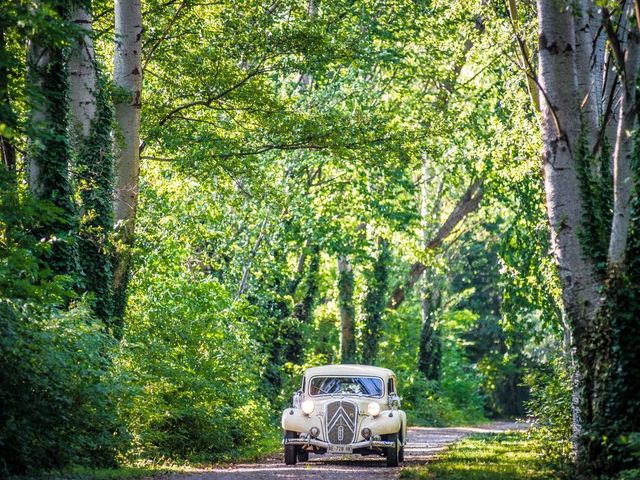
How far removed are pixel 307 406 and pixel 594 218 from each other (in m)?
8.07

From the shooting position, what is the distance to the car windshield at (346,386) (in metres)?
18.8

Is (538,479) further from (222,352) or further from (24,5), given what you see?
(222,352)

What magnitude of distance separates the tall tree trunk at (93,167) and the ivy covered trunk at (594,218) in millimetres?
8928

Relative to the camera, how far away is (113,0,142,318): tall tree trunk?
19359 millimetres

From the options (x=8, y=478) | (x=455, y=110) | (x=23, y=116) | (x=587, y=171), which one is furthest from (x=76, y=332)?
(x=455, y=110)

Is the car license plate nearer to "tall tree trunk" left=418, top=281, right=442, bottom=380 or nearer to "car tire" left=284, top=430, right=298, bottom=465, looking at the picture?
Result: "car tire" left=284, top=430, right=298, bottom=465

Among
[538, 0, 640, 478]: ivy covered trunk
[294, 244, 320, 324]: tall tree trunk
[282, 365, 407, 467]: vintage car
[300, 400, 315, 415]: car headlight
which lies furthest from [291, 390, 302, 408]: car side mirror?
[294, 244, 320, 324]: tall tree trunk

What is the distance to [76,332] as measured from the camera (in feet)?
41.4

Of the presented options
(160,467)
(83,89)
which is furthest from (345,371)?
(83,89)

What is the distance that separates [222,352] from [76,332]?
857 cm

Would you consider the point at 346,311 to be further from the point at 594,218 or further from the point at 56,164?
the point at 594,218

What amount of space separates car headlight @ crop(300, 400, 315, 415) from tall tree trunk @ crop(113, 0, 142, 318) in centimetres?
399

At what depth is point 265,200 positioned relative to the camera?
24.9 metres

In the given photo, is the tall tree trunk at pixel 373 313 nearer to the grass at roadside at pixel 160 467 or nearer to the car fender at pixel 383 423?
the grass at roadside at pixel 160 467
